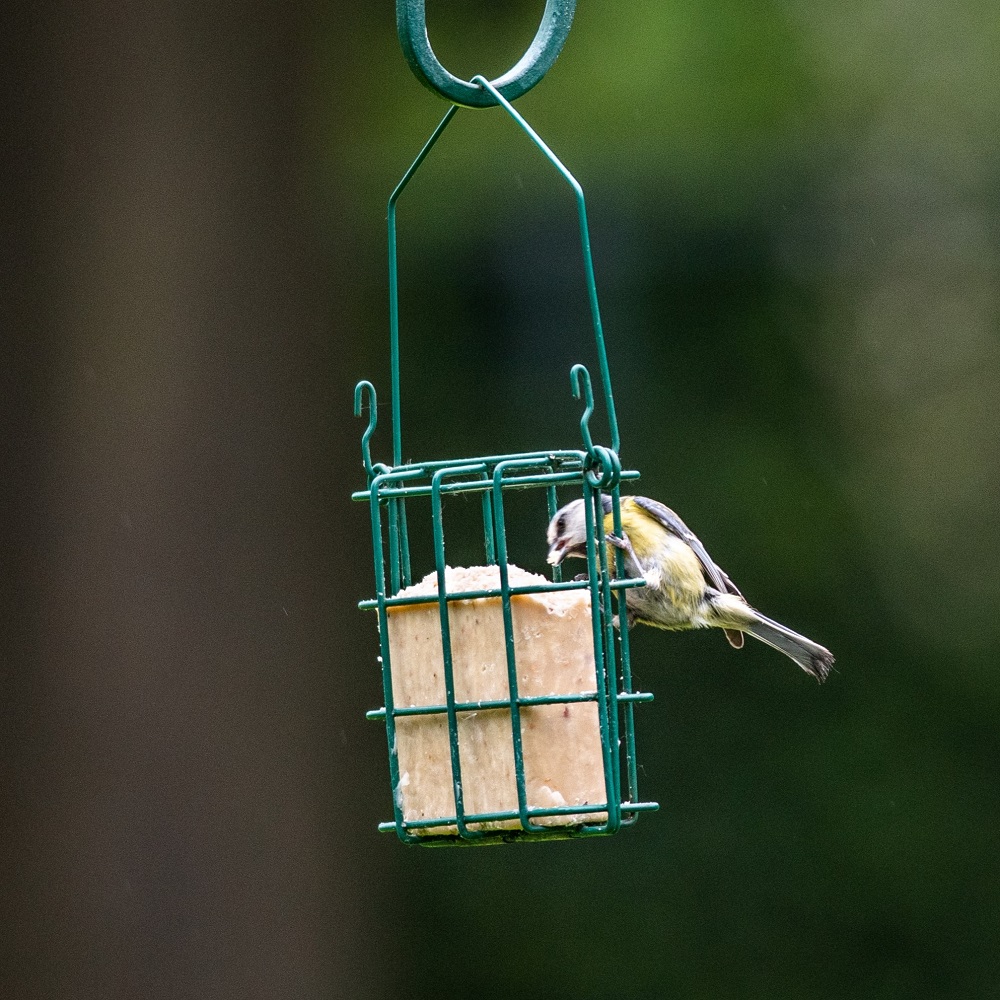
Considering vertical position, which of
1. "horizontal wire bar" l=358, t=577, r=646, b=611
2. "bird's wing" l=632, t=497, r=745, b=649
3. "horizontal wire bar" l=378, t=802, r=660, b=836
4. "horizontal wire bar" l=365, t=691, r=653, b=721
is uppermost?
"bird's wing" l=632, t=497, r=745, b=649

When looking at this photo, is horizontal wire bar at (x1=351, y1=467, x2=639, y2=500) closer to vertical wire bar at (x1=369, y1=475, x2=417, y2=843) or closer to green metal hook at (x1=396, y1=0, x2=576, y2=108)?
vertical wire bar at (x1=369, y1=475, x2=417, y2=843)

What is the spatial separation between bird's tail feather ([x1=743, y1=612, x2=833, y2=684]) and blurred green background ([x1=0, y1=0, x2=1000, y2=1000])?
7.48ft

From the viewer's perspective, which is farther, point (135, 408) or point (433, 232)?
point (433, 232)

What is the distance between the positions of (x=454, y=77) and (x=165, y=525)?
346 centimetres

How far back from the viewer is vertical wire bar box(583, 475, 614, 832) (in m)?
3.27

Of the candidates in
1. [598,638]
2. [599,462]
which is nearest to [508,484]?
[599,462]

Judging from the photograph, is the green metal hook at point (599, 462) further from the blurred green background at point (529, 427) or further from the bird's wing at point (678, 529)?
the blurred green background at point (529, 427)

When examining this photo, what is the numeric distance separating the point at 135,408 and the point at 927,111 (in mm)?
4042

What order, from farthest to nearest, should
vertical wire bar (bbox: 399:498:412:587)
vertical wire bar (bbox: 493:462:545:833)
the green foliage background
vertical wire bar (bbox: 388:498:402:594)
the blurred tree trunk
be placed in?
1. the green foliage background
2. the blurred tree trunk
3. vertical wire bar (bbox: 399:498:412:587)
4. vertical wire bar (bbox: 388:498:402:594)
5. vertical wire bar (bbox: 493:462:545:833)

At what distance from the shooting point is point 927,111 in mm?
7652

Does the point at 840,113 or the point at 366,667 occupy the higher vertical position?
the point at 840,113

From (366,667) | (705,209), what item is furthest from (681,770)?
(705,209)

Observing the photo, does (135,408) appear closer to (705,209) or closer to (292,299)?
(292,299)

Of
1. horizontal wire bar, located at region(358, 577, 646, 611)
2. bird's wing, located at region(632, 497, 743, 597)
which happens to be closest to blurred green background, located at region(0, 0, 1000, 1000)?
bird's wing, located at region(632, 497, 743, 597)
